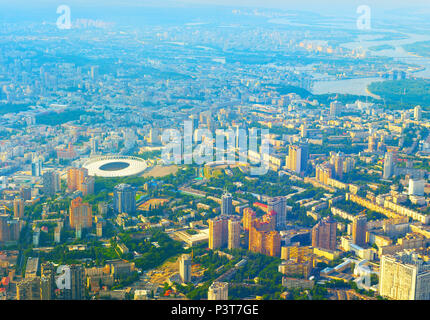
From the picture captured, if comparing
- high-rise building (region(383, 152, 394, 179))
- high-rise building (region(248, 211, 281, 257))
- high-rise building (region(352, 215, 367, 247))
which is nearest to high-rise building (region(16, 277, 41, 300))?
high-rise building (region(248, 211, 281, 257))

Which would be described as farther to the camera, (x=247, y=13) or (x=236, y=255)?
(x=247, y=13)

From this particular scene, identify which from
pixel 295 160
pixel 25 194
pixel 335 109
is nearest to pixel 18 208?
pixel 25 194

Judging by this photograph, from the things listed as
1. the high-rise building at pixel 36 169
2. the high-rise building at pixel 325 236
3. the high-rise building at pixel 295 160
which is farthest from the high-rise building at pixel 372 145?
the high-rise building at pixel 36 169

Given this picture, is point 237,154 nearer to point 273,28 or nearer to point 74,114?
point 74,114

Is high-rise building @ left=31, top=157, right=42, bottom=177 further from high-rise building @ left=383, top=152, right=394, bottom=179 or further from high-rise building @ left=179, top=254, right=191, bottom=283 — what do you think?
high-rise building @ left=383, top=152, right=394, bottom=179
